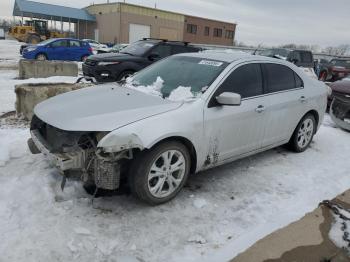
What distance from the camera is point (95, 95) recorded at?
14.2ft

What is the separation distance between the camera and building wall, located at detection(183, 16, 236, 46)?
6212 centimetres

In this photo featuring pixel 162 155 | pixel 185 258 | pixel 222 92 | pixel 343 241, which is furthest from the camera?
pixel 222 92

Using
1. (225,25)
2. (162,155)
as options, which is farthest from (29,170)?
(225,25)

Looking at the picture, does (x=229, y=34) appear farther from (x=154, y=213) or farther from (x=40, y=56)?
(x=154, y=213)

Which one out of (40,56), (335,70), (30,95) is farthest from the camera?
(40,56)

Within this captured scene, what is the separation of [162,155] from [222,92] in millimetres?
1173

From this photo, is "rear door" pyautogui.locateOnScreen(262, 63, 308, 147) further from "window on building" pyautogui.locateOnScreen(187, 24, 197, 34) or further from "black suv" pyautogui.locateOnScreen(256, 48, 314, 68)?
"window on building" pyautogui.locateOnScreen(187, 24, 197, 34)

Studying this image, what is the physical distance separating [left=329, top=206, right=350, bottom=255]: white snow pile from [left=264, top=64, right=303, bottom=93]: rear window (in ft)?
6.43

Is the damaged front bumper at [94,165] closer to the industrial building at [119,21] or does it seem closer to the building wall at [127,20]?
the industrial building at [119,21]

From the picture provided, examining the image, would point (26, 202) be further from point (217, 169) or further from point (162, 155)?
point (217, 169)

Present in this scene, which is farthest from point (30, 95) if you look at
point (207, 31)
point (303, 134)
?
point (207, 31)

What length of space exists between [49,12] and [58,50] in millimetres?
35480

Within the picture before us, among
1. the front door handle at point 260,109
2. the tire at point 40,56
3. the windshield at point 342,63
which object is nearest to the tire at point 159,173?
the front door handle at point 260,109

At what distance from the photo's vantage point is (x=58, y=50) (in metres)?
19.4
